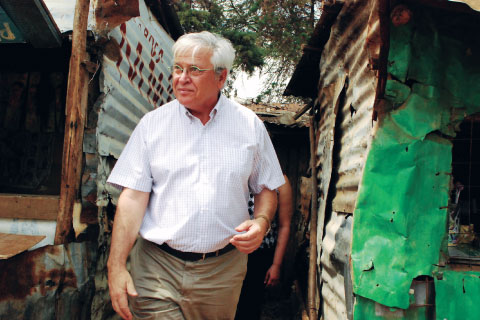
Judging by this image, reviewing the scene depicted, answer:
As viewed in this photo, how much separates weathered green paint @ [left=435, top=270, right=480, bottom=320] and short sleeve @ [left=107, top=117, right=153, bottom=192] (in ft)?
6.33

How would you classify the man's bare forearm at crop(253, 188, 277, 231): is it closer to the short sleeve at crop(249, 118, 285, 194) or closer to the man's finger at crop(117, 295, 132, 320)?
the short sleeve at crop(249, 118, 285, 194)

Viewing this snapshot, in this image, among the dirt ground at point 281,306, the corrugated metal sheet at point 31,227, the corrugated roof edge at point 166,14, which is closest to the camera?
the corrugated metal sheet at point 31,227

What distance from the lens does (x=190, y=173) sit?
2.32m

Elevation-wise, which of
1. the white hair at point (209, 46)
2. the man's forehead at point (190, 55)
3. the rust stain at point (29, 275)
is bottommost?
the rust stain at point (29, 275)

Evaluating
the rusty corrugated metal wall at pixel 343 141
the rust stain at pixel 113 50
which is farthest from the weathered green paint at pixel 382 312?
the rust stain at pixel 113 50

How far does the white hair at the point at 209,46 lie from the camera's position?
2.39 meters

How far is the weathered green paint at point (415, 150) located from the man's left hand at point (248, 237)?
2.17ft

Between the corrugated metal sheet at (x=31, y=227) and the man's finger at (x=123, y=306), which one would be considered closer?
the man's finger at (x=123, y=306)

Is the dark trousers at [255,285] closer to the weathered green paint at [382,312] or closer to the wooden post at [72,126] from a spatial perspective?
the wooden post at [72,126]

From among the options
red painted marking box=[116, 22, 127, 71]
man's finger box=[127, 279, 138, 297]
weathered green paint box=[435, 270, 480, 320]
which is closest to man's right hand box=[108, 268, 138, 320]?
man's finger box=[127, 279, 138, 297]

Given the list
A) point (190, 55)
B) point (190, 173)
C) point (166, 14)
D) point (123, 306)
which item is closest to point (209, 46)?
point (190, 55)

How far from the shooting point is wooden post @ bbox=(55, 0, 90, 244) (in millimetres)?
3238

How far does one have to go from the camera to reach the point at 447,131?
238 centimetres

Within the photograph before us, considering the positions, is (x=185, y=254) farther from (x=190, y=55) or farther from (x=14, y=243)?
(x=14, y=243)
